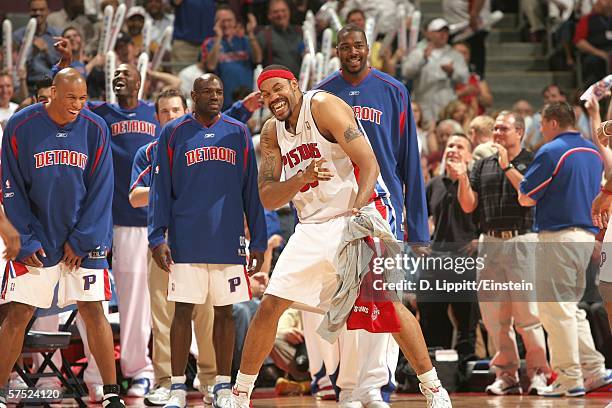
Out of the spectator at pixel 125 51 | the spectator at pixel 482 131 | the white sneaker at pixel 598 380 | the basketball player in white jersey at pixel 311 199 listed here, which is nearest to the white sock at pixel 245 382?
the basketball player in white jersey at pixel 311 199

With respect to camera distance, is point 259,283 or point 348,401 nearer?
point 348,401

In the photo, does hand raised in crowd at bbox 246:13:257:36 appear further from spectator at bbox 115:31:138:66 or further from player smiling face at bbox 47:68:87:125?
player smiling face at bbox 47:68:87:125

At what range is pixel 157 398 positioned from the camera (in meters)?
8.06

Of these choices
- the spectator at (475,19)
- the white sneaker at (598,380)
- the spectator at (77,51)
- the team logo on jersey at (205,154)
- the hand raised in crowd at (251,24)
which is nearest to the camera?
the team logo on jersey at (205,154)

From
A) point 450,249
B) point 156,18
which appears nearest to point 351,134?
point 450,249

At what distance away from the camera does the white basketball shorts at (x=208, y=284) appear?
7.42 metres

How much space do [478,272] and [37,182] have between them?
374 cm

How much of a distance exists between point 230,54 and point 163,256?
21.6 ft

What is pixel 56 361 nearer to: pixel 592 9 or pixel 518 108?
pixel 518 108

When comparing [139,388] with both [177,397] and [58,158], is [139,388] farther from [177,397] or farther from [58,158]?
[58,158]

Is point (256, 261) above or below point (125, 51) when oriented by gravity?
below

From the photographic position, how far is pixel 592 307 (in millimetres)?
9594

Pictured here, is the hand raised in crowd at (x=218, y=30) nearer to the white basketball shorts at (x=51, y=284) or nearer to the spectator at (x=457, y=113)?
the spectator at (x=457, y=113)

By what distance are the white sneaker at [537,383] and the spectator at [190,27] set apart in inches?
286
